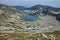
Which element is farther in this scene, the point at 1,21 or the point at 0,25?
the point at 1,21

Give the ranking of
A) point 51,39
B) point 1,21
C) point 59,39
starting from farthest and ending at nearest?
1. point 1,21
2. point 59,39
3. point 51,39

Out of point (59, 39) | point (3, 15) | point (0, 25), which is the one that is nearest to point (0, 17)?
point (3, 15)

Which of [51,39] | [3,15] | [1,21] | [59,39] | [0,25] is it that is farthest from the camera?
[3,15]

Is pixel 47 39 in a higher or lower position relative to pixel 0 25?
higher

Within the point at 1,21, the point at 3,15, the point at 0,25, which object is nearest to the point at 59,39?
the point at 0,25

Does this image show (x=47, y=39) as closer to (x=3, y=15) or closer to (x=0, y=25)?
(x=0, y=25)

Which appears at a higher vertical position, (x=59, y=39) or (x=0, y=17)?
(x=59, y=39)

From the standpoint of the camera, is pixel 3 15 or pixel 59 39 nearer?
pixel 59 39

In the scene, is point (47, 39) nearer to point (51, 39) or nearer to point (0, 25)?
point (51, 39)

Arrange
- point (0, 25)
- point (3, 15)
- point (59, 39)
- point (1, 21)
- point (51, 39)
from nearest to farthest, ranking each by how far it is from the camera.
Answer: point (51, 39) < point (59, 39) < point (0, 25) < point (1, 21) < point (3, 15)
